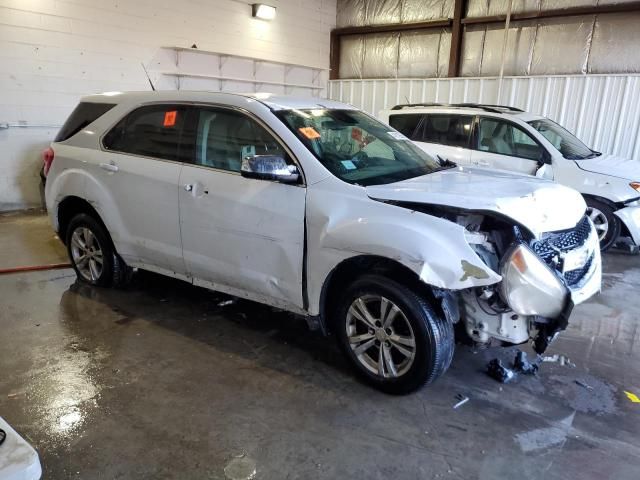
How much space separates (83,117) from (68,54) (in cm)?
441

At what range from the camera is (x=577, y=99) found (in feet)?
30.4

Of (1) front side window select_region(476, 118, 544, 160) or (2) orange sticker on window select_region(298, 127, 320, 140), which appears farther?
(1) front side window select_region(476, 118, 544, 160)

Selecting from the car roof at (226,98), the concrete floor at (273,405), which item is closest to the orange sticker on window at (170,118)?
the car roof at (226,98)

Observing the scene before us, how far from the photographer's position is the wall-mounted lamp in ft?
33.2

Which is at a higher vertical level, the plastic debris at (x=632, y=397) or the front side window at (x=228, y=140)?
the front side window at (x=228, y=140)

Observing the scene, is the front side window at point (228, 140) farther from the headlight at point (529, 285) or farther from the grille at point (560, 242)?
the grille at point (560, 242)

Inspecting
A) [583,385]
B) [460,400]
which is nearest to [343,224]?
[460,400]

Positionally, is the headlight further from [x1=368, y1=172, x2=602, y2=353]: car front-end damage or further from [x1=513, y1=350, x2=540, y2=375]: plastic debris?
[x1=513, y1=350, x2=540, y2=375]: plastic debris

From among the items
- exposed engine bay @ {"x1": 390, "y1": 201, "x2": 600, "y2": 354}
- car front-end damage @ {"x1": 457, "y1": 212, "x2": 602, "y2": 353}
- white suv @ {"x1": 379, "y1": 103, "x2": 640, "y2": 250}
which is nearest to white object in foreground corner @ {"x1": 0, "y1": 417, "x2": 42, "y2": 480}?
exposed engine bay @ {"x1": 390, "y1": 201, "x2": 600, "y2": 354}

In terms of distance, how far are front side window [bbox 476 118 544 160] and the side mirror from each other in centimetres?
455

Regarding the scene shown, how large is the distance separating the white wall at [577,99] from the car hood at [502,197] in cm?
711

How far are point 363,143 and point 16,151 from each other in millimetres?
6645

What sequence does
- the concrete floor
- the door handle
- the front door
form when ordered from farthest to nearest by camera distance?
the door handle → the front door → the concrete floor

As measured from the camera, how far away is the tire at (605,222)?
595 centimetres
